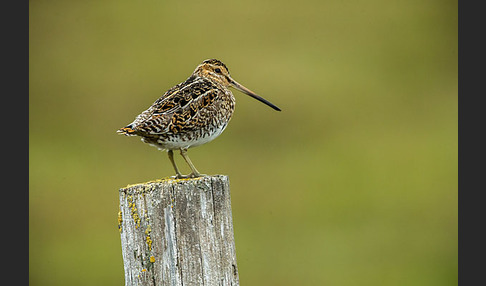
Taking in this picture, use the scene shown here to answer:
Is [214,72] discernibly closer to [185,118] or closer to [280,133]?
[185,118]

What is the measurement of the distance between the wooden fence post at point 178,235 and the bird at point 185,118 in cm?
106

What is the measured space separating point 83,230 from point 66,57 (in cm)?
692

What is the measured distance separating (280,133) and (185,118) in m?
11.3

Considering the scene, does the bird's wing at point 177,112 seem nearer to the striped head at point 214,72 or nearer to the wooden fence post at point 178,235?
the striped head at point 214,72

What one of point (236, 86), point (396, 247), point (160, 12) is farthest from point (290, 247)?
point (160, 12)

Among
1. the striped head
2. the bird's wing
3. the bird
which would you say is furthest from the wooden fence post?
the striped head

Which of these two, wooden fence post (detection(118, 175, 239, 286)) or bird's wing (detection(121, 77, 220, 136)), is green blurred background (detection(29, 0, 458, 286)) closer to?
bird's wing (detection(121, 77, 220, 136))

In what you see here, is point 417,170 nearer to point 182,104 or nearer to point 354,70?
point 354,70

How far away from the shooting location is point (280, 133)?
17641 mm

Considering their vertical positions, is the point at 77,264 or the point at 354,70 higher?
the point at 354,70

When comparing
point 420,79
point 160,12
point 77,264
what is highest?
point 160,12

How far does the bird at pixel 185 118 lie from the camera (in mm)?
6254

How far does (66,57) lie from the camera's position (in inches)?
806

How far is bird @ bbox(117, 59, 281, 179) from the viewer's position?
6.25 meters
